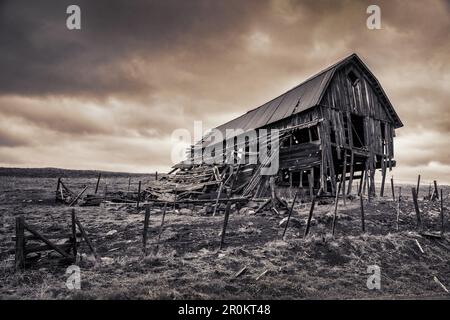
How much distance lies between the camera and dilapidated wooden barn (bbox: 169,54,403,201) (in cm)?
1736

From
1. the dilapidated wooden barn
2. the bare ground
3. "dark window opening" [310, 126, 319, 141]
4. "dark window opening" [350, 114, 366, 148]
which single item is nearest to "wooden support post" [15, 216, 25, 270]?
the bare ground

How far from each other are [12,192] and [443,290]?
34.1 m

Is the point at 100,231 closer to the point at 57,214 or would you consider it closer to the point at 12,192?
the point at 57,214

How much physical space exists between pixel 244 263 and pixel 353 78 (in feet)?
58.4

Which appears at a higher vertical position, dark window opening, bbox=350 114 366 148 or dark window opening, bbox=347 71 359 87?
dark window opening, bbox=347 71 359 87

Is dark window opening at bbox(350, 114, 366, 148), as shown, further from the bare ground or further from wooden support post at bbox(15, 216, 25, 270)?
wooden support post at bbox(15, 216, 25, 270)

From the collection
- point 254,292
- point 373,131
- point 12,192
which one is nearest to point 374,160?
point 373,131

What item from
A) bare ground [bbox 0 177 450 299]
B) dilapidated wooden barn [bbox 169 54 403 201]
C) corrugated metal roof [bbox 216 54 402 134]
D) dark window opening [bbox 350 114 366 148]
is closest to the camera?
bare ground [bbox 0 177 450 299]

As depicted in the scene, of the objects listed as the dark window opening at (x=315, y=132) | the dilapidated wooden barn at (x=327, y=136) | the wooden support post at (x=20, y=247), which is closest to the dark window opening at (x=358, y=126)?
the dilapidated wooden barn at (x=327, y=136)

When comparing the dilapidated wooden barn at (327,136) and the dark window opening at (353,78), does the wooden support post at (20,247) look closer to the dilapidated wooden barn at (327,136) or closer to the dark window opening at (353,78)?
the dilapidated wooden barn at (327,136)

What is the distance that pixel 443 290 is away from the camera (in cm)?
702

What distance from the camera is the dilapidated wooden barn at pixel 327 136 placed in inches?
683

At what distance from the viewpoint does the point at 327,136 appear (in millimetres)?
17078

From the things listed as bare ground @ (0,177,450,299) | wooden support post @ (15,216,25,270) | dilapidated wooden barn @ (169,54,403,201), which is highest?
dilapidated wooden barn @ (169,54,403,201)
